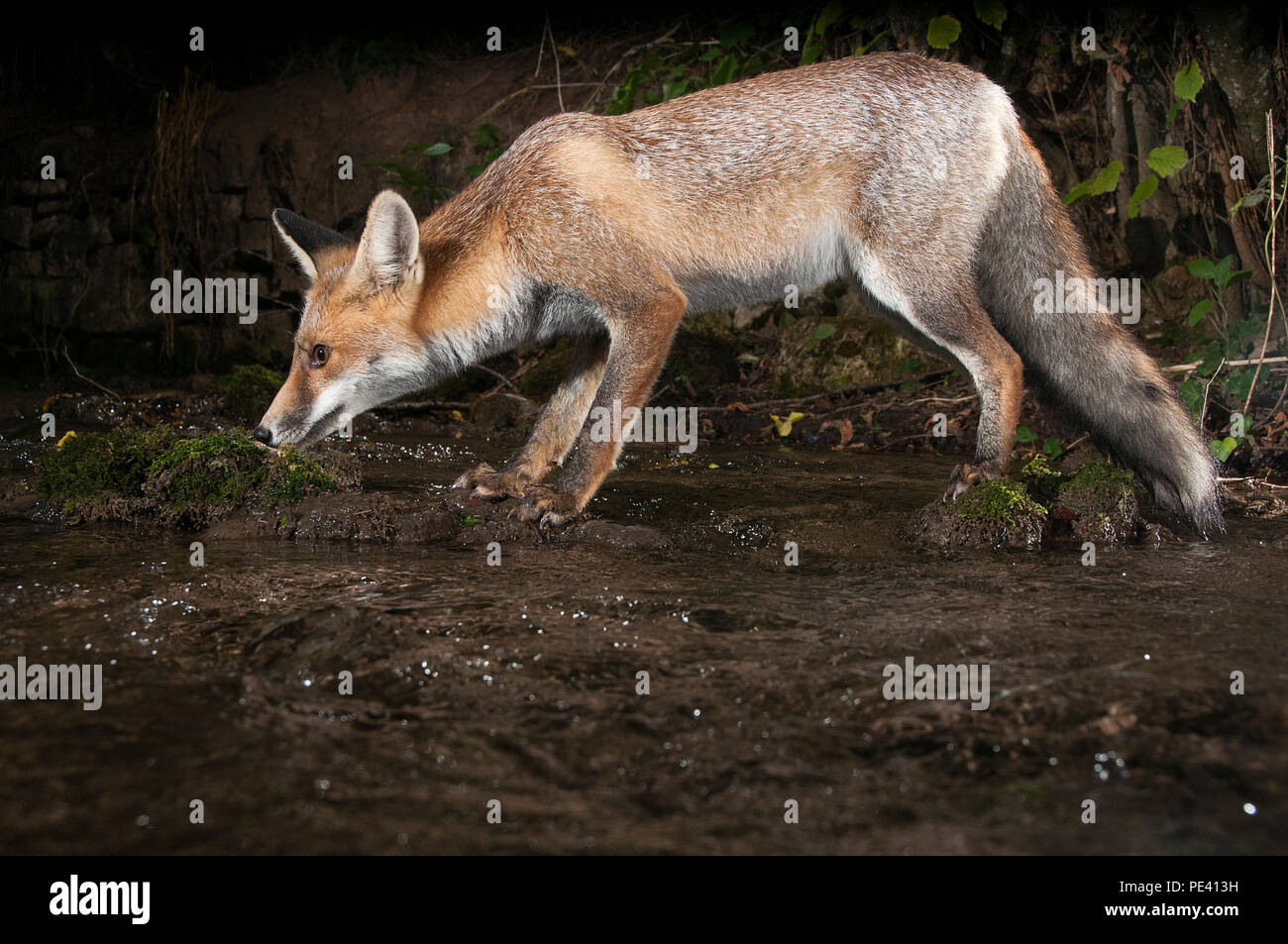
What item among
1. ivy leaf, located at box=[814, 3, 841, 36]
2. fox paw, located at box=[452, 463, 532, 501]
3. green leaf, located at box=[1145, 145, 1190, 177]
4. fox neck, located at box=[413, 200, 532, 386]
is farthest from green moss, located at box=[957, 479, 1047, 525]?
ivy leaf, located at box=[814, 3, 841, 36]

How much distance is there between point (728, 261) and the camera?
14.9ft

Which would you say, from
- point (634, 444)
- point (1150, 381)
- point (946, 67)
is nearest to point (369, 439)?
point (634, 444)

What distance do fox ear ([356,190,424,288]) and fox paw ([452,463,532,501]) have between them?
87 centimetres

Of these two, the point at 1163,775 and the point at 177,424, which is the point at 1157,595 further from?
the point at 177,424

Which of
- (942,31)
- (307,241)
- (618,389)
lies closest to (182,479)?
(307,241)

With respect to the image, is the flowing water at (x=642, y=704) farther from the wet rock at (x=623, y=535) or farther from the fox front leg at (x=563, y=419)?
the fox front leg at (x=563, y=419)

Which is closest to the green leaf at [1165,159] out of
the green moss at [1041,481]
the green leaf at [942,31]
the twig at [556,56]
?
the green leaf at [942,31]

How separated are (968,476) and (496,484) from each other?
1964mm

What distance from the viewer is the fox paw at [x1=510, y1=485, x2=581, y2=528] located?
395 centimetres

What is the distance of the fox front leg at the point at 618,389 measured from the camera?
4.07 metres

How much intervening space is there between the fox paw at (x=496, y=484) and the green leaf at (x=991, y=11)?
13.8 feet

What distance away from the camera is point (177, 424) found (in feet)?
20.5

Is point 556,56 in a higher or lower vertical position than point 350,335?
higher

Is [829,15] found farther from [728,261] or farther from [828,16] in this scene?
[728,261]
